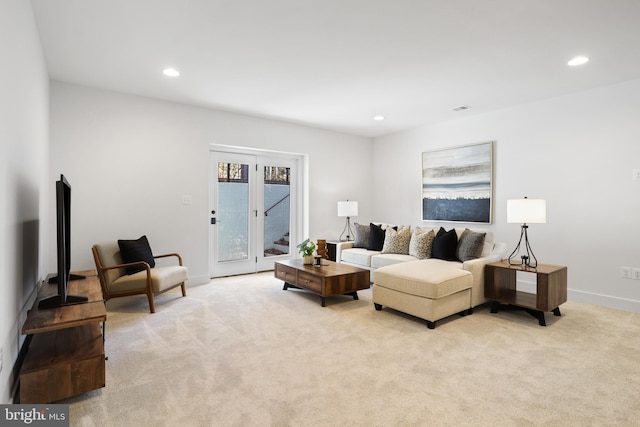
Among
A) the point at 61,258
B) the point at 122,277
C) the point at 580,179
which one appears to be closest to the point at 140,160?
the point at 122,277

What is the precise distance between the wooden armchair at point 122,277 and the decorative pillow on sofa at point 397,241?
281 centimetres

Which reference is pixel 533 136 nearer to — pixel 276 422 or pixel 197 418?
pixel 276 422

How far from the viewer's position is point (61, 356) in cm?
194

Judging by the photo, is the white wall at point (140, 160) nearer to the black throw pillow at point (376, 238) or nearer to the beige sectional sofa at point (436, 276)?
the black throw pillow at point (376, 238)

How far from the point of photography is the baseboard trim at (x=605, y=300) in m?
3.69

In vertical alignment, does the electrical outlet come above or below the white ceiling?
below

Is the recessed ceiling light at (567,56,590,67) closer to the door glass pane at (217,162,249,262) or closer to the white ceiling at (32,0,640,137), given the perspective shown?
the white ceiling at (32,0,640,137)

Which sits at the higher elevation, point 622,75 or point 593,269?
point 622,75

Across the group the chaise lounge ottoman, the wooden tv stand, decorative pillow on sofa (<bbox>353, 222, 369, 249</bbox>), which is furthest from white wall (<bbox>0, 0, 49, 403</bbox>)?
decorative pillow on sofa (<bbox>353, 222, 369, 249</bbox>)

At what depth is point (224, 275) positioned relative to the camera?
5305 millimetres

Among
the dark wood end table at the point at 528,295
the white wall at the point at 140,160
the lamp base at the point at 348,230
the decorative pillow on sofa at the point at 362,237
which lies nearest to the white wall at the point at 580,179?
the dark wood end table at the point at 528,295

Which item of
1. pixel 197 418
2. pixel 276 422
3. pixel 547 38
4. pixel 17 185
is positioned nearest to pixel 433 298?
pixel 276 422

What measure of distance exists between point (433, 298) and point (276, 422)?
1862 mm

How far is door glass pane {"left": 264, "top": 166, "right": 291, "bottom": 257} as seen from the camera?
574 cm
